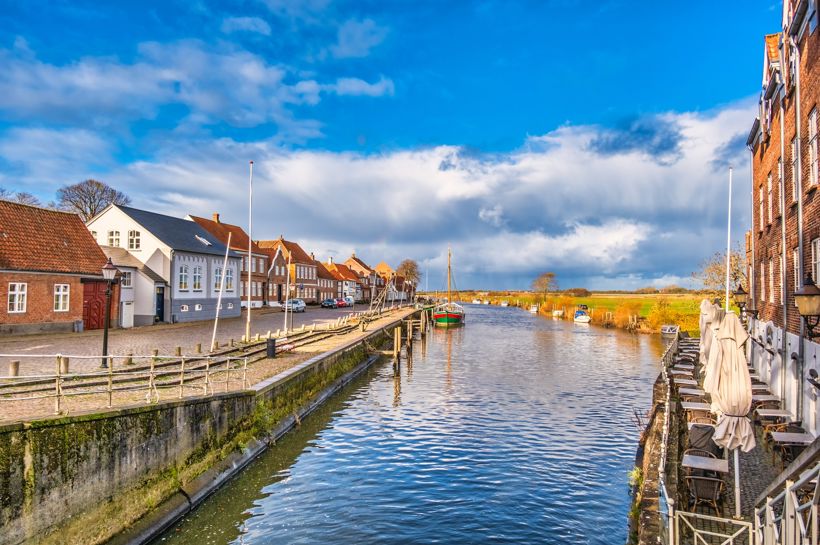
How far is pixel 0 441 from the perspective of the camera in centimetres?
794

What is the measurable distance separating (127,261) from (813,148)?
39.2 meters

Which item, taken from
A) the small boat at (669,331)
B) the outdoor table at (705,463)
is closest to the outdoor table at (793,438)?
the outdoor table at (705,463)

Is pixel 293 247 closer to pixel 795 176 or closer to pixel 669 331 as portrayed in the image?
pixel 669 331

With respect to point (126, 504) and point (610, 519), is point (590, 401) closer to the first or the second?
point (610, 519)

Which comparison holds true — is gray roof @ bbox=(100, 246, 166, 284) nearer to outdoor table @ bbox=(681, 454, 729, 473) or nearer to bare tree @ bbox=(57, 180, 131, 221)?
bare tree @ bbox=(57, 180, 131, 221)

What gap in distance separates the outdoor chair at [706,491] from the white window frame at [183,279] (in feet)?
127

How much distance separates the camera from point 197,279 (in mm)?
44000

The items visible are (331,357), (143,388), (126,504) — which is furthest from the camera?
(331,357)

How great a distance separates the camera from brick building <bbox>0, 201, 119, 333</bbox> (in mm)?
27719

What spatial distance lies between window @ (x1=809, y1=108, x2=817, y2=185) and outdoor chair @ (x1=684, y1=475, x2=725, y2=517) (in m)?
7.80

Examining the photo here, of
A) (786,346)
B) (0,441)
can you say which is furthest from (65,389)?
(786,346)

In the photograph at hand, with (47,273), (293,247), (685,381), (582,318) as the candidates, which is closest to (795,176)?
(685,381)

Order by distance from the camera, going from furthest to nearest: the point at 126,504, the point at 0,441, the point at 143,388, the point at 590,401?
the point at 590,401, the point at 143,388, the point at 126,504, the point at 0,441

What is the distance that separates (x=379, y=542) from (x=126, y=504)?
182 inches
